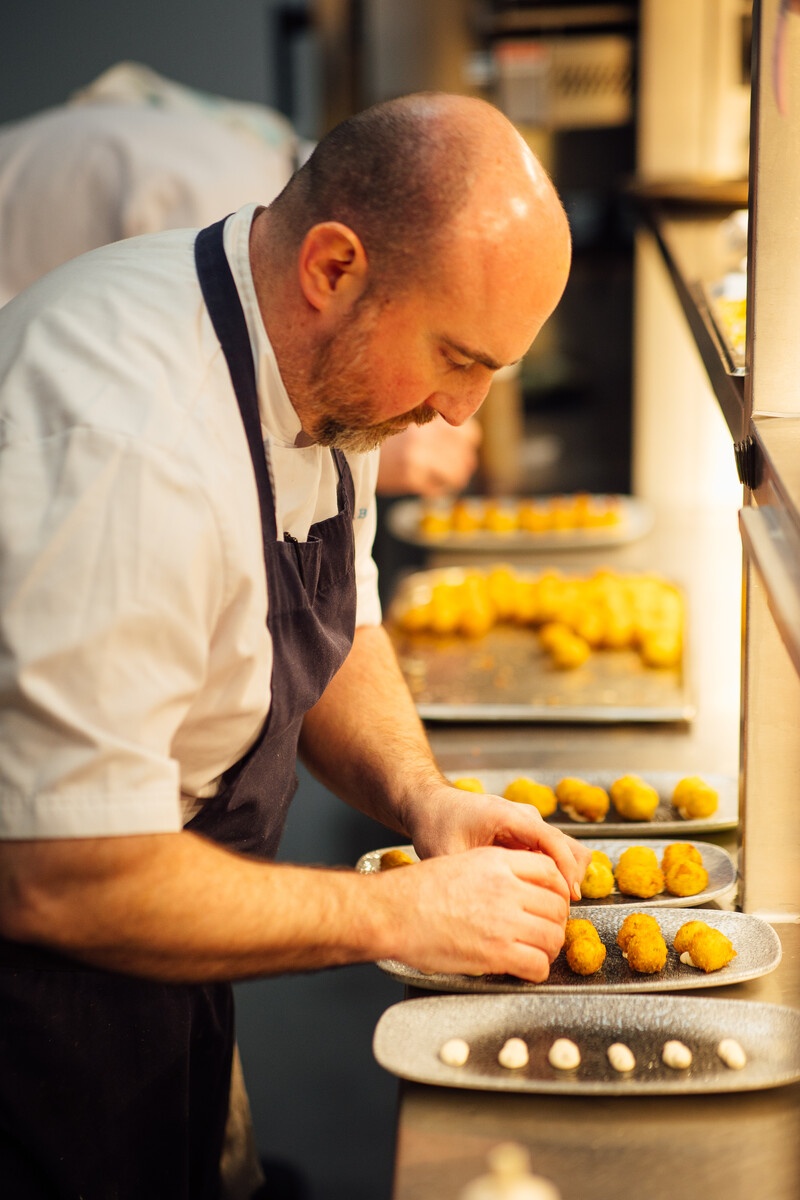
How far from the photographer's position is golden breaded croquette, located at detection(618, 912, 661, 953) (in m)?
1.35

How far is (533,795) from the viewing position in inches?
69.6

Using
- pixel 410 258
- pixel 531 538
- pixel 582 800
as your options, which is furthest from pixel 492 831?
pixel 531 538

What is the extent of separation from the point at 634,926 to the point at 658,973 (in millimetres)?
57

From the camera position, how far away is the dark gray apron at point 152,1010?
4.31 feet

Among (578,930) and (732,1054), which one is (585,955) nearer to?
(578,930)

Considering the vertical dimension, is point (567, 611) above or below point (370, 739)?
below

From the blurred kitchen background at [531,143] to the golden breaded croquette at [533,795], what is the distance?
0.39 metres

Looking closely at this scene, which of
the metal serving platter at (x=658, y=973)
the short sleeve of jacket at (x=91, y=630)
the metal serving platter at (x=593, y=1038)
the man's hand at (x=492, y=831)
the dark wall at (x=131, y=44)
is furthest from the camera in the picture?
the dark wall at (x=131, y=44)

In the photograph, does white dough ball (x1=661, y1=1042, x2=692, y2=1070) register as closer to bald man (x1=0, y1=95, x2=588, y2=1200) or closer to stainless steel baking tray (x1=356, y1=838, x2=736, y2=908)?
bald man (x1=0, y1=95, x2=588, y2=1200)

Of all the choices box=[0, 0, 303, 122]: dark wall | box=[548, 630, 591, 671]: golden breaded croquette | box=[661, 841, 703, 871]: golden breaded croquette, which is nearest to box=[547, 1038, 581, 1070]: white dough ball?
box=[661, 841, 703, 871]: golden breaded croquette

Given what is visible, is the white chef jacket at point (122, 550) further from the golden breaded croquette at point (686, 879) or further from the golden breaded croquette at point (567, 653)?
the golden breaded croquette at point (567, 653)

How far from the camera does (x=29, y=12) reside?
262 inches

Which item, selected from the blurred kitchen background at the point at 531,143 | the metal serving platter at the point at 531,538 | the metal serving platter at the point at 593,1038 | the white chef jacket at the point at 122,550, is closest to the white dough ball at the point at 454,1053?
the metal serving platter at the point at 593,1038

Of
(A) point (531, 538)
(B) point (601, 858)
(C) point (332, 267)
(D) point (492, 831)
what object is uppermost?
(C) point (332, 267)
